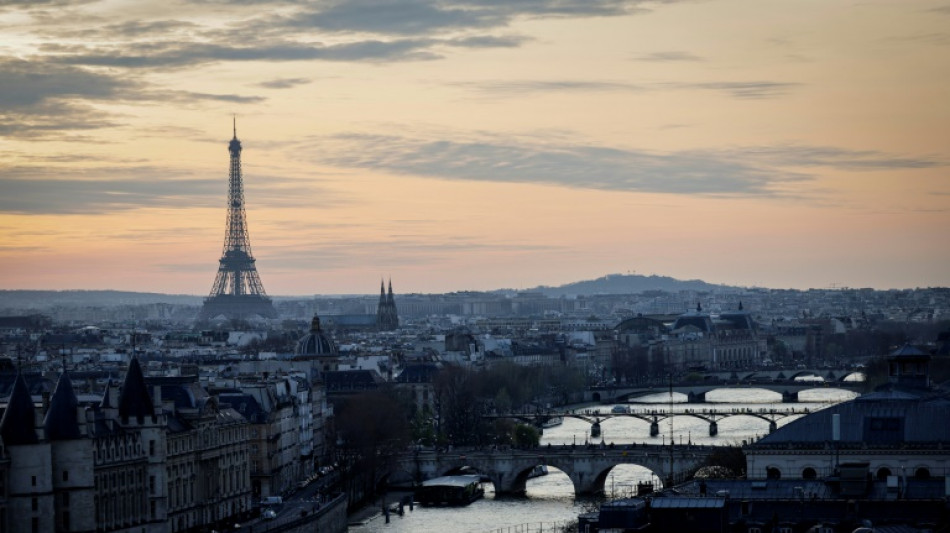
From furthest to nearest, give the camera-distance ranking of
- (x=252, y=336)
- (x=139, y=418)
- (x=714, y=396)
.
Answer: (x=252, y=336)
(x=714, y=396)
(x=139, y=418)

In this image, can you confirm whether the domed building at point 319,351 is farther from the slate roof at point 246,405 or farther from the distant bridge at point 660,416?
the slate roof at point 246,405

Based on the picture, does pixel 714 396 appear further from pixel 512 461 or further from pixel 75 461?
pixel 75 461

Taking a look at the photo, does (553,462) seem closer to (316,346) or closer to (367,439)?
(367,439)

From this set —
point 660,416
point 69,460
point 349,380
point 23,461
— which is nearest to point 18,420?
point 23,461

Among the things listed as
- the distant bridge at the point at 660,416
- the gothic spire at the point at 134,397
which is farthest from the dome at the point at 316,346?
the gothic spire at the point at 134,397

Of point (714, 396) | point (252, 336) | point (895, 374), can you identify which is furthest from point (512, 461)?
point (252, 336)

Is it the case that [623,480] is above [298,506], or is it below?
below
